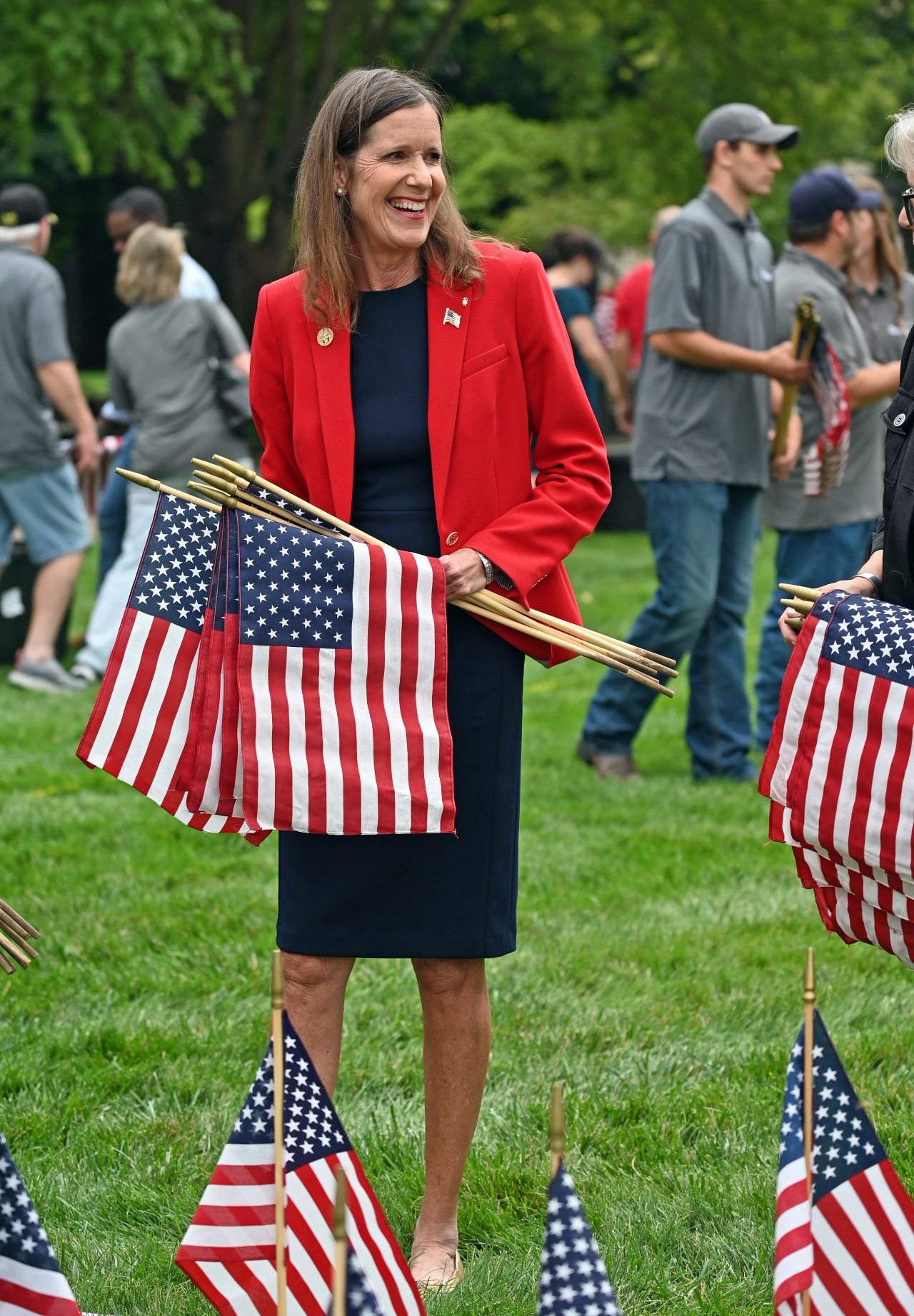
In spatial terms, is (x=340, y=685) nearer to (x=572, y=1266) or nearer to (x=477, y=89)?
(x=572, y=1266)

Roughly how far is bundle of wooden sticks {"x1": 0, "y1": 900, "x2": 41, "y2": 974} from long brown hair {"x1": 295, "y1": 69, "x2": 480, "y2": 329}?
4.24 feet

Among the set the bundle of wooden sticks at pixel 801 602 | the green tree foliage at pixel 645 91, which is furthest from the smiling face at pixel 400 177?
the green tree foliage at pixel 645 91

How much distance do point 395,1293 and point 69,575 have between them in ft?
25.1

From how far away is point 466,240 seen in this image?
3416 mm

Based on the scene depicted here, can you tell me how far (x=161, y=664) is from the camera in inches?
132

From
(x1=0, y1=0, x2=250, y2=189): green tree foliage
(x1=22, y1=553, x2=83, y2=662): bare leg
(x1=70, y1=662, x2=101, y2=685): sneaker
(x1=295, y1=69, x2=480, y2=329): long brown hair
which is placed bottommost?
(x1=70, y1=662, x2=101, y2=685): sneaker

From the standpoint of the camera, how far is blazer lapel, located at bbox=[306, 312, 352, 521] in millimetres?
3359

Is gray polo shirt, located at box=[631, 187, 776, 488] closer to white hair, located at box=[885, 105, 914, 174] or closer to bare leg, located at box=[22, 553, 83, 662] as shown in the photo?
bare leg, located at box=[22, 553, 83, 662]

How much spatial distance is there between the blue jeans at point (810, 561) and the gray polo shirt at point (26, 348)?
14.1 ft

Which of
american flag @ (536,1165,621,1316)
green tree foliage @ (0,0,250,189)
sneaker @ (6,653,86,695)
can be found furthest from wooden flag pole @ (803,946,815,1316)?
green tree foliage @ (0,0,250,189)

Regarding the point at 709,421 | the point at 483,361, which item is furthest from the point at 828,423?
the point at 483,361

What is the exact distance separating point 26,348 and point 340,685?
23.3ft

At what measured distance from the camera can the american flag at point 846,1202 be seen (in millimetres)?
2525

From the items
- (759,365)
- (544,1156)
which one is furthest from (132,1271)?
(759,365)
